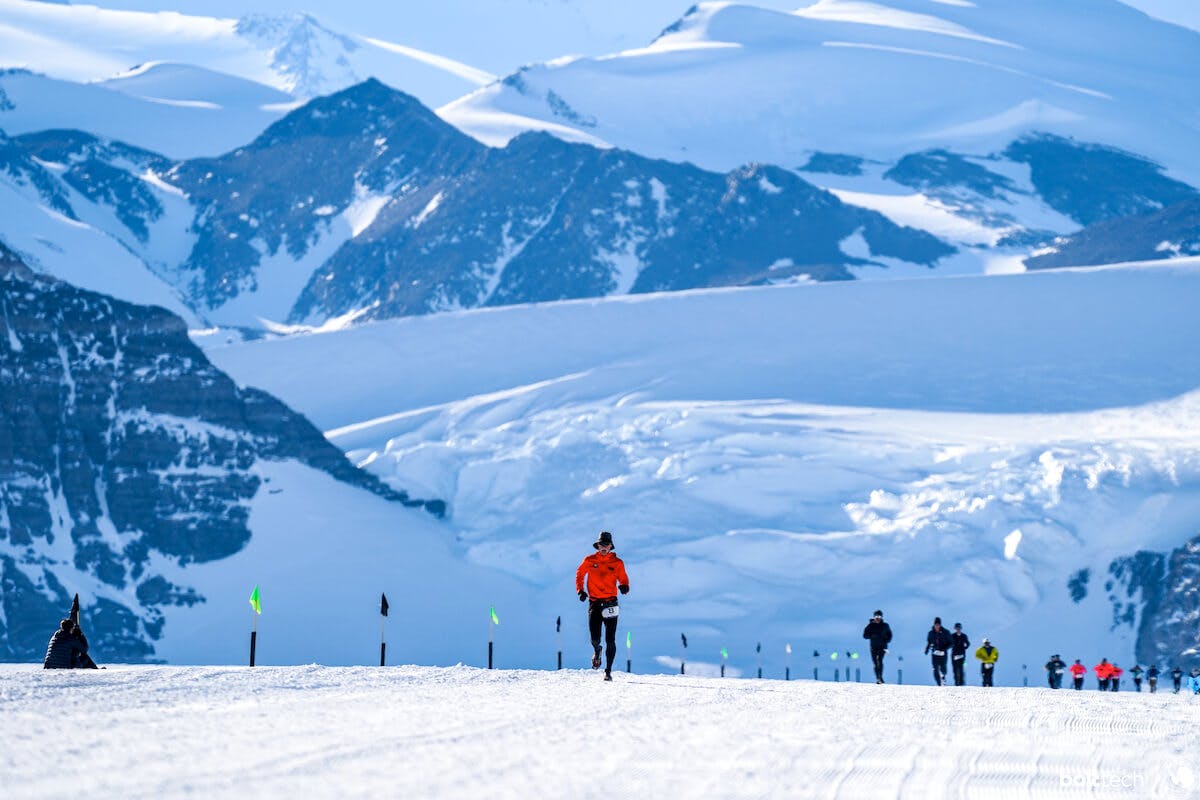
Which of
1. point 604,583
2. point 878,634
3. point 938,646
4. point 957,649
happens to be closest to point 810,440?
point 957,649

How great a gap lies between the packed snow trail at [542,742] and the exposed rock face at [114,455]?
86489mm

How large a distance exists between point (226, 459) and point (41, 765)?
108m

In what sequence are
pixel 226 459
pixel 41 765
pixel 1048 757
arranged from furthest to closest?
pixel 226 459
pixel 1048 757
pixel 41 765

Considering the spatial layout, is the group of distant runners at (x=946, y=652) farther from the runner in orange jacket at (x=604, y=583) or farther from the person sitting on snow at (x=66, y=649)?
the person sitting on snow at (x=66, y=649)

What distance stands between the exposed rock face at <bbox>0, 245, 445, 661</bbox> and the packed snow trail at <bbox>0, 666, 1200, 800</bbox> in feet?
284

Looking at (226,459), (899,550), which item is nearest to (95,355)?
(226,459)

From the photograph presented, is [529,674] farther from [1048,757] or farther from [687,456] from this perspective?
[687,456]

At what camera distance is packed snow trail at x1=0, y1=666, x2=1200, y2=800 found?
11.2 metres


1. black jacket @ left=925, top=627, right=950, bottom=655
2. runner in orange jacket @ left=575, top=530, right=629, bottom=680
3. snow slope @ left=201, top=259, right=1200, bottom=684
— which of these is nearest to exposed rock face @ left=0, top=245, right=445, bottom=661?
snow slope @ left=201, top=259, right=1200, bottom=684

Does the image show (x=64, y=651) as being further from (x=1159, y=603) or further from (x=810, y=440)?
(x=810, y=440)

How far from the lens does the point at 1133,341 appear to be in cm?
11119

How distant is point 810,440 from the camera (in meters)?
102

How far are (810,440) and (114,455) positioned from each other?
40.8 metres

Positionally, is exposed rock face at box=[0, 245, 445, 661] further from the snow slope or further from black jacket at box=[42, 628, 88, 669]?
black jacket at box=[42, 628, 88, 669]
